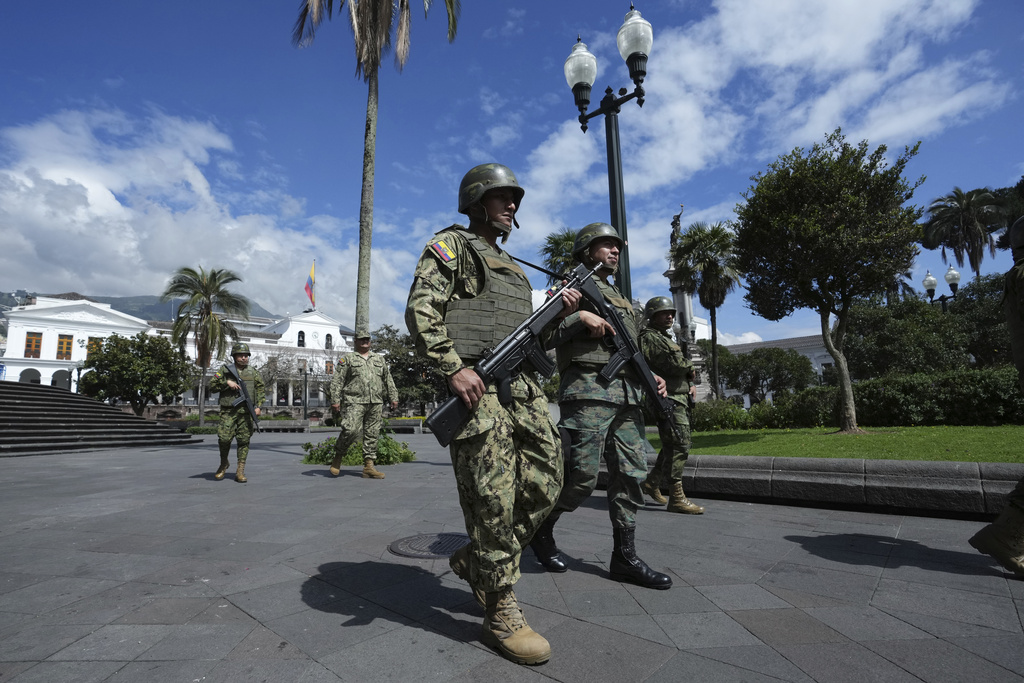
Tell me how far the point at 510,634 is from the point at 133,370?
36.7 meters

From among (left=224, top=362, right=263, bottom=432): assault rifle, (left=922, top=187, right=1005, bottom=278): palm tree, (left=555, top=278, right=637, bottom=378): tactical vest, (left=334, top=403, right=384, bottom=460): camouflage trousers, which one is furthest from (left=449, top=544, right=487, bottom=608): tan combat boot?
(left=922, top=187, right=1005, bottom=278): palm tree

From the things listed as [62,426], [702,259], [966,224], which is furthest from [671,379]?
[966,224]

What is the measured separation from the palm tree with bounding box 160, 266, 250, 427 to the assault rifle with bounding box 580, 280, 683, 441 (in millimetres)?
27656

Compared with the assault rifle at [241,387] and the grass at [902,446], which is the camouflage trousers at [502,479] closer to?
the grass at [902,446]

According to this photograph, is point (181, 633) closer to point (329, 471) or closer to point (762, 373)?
point (329, 471)

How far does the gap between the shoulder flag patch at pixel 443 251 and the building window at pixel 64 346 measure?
66262mm

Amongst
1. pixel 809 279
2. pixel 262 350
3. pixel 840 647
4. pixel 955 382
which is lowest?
pixel 840 647

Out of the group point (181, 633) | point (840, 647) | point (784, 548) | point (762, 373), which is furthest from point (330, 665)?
point (762, 373)

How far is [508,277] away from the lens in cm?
275

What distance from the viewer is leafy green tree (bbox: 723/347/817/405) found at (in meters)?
48.4

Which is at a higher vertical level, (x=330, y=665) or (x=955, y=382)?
(x=955, y=382)

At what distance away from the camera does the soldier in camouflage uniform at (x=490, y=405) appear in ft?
7.77

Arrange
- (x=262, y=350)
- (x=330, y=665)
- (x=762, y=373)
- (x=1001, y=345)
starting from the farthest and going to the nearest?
(x=262, y=350) < (x=762, y=373) < (x=1001, y=345) < (x=330, y=665)

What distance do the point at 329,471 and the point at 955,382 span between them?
1261 cm
